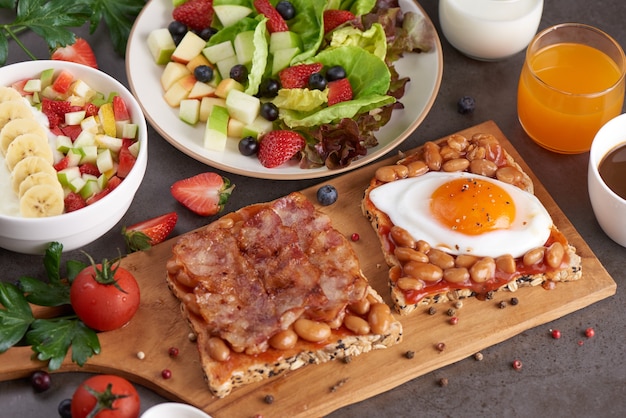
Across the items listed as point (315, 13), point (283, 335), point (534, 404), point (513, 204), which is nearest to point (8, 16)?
point (315, 13)

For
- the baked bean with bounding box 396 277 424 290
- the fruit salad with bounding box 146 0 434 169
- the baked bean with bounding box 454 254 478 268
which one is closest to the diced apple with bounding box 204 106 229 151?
the fruit salad with bounding box 146 0 434 169

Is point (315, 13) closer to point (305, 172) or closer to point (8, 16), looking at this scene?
point (305, 172)

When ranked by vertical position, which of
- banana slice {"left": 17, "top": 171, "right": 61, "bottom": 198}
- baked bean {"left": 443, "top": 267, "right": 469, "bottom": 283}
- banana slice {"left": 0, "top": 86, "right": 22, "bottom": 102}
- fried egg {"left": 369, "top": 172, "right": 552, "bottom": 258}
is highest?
banana slice {"left": 0, "top": 86, "right": 22, "bottom": 102}

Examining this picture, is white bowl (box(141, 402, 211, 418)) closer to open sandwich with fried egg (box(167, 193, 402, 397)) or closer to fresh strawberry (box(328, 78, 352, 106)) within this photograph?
open sandwich with fried egg (box(167, 193, 402, 397))

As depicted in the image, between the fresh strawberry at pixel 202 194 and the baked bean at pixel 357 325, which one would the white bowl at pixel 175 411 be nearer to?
the baked bean at pixel 357 325

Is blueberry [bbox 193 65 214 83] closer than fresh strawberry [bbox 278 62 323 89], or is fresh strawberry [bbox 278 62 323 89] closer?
fresh strawberry [bbox 278 62 323 89]

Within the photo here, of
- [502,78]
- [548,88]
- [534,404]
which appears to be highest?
[548,88]

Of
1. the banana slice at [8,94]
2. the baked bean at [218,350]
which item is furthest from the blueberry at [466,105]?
the banana slice at [8,94]

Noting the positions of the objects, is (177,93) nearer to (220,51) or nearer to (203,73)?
(203,73)
